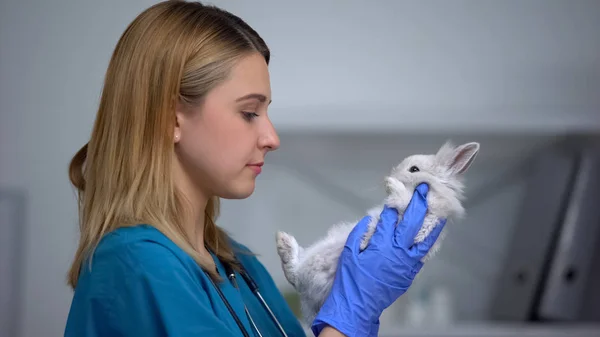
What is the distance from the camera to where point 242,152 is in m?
1.09

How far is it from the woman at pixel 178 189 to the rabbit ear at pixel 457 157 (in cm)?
8

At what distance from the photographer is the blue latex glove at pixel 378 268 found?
45.0 inches

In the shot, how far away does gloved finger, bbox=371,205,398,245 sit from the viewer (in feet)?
3.83

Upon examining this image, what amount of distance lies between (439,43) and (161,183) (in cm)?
174

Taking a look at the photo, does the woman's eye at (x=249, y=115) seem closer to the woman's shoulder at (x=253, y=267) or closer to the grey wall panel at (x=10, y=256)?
the woman's shoulder at (x=253, y=267)

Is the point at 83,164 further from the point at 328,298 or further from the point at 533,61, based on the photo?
the point at 533,61

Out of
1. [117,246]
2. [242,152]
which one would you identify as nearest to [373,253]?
[242,152]

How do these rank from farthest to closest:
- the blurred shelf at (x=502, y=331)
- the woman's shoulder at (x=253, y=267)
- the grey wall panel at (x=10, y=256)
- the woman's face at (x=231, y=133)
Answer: the grey wall panel at (x=10, y=256) < the blurred shelf at (x=502, y=331) < the woman's shoulder at (x=253, y=267) < the woman's face at (x=231, y=133)

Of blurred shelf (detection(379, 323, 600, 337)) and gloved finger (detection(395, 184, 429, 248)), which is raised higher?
gloved finger (detection(395, 184, 429, 248))

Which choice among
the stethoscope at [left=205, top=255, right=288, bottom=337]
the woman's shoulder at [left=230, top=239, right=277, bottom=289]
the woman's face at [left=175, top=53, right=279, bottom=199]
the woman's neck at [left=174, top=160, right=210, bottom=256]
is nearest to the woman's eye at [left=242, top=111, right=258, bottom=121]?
the woman's face at [left=175, top=53, right=279, bottom=199]

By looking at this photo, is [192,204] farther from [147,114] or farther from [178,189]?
[147,114]

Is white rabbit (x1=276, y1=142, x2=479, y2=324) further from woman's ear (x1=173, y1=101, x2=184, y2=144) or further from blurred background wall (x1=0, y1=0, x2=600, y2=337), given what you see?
blurred background wall (x1=0, y1=0, x2=600, y2=337)

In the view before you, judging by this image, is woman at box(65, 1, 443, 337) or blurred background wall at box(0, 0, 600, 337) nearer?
woman at box(65, 1, 443, 337)

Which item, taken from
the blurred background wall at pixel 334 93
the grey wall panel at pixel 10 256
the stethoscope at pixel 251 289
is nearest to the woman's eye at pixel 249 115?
the stethoscope at pixel 251 289
